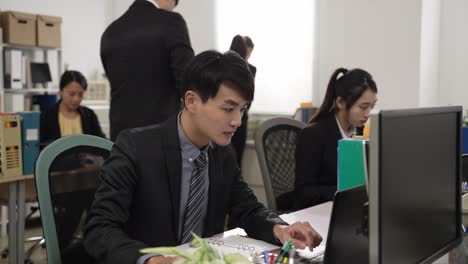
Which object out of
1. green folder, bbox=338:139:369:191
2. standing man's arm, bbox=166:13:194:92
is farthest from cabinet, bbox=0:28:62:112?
green folder, bbox=338:139:369:191

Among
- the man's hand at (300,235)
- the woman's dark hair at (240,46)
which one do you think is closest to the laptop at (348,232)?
the man's hand at (300,235)

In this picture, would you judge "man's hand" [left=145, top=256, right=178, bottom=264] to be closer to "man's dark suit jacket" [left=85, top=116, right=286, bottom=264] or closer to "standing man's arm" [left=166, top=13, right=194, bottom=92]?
"man's dark suit jacket" [left=85, top=116, right=286, bottom=264]

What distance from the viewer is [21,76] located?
4574mm

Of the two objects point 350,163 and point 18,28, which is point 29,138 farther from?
point 350,163

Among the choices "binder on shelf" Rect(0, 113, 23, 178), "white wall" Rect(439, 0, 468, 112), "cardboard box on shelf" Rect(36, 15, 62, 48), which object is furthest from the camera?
"cardboard box on shelf" Rect(36, 15, 62, 48)

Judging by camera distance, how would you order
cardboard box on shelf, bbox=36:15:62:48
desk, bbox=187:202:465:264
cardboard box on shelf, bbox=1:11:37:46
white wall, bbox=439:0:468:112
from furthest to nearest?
cardboard box on shelf, bbox=36:15:62:48
cardboard box on shelf, bbox=1:11:37:46
white wall, bbox=439:0:468:112
desk, bbox=187:202:465:264

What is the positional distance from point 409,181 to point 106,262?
676 mm

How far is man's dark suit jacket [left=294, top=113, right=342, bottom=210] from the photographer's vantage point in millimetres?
2121

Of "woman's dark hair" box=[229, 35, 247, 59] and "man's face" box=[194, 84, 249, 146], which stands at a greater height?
"woman's dark hair" box=[229, 35, 247, 59]

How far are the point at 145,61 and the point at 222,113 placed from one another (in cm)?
102

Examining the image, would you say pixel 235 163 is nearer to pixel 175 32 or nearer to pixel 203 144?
pixel 203 144

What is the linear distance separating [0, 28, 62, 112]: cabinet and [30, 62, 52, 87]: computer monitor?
0.14 feet

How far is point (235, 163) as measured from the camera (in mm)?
1624

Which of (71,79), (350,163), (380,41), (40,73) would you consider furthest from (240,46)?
(350,163)
